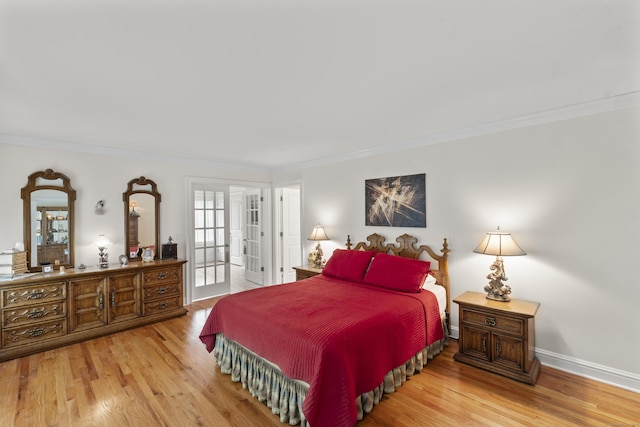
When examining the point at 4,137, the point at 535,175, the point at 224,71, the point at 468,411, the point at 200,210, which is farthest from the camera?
the point at 200,210

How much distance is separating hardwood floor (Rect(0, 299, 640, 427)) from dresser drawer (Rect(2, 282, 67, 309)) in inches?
22.1

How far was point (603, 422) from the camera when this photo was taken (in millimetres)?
1986

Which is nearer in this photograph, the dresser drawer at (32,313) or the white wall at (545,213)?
the white wall at (545,213)

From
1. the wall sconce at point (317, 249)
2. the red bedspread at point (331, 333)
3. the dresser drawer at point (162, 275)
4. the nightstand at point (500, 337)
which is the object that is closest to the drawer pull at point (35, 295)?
the dresser drawer at point (162, 275)

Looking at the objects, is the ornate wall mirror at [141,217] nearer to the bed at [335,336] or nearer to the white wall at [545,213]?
the white wall at [545,213]

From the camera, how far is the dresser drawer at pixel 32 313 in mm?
2941

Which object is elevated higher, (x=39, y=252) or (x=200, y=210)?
(x=200, y=210)

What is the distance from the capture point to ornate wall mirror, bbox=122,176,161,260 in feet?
13.4

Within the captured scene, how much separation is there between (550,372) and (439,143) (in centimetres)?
248

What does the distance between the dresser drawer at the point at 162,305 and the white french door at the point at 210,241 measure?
23.0 inches

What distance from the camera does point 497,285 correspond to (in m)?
2.79

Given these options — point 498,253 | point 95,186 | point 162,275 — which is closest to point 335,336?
point 498,253

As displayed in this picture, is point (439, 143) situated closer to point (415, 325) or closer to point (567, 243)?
point (567, 243)

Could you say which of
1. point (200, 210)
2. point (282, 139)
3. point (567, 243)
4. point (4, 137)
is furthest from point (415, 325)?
point (4, 137)
